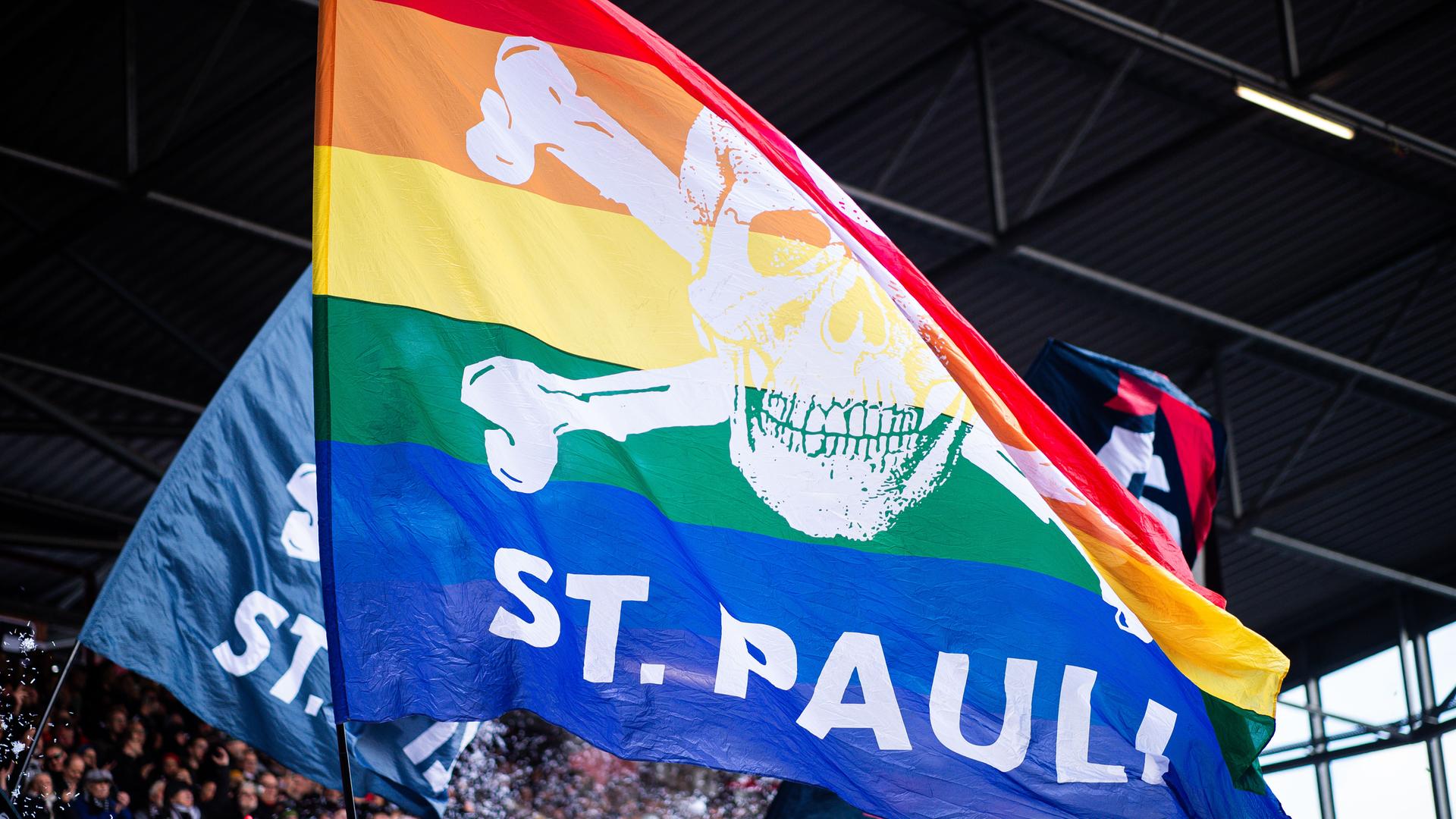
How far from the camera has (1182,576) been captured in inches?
155

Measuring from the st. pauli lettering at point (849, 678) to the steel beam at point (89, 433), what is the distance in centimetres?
1084

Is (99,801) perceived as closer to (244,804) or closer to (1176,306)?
(244,804)

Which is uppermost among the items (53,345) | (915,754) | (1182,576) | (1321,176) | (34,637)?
(1321,176)

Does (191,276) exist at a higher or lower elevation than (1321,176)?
lower

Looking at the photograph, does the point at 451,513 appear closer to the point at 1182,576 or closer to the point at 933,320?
the point at 933,320

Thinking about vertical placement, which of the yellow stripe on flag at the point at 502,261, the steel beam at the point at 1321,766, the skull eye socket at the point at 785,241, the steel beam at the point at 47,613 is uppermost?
the steel beam at the point at 1321,766

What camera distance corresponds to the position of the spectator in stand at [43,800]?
7754 millimetres

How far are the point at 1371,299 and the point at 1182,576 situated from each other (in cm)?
1264

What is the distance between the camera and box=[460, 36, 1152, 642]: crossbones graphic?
3615 millimetres

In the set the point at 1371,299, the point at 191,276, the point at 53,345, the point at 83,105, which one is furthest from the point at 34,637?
the point at 1371,299

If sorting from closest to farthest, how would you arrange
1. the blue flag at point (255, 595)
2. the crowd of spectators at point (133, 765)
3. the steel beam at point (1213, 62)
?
the blue flag at point (255, 595)
the crowd of spectators at point (133, 765)
the steel beam at point (1213, 62)

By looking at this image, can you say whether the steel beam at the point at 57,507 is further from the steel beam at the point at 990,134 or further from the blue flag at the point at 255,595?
the blue flag at the point at 255,595

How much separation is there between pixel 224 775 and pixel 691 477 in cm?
736

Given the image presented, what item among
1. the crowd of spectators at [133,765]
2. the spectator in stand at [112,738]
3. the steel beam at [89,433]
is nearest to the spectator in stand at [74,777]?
the crowd of spectators at [133,765]
